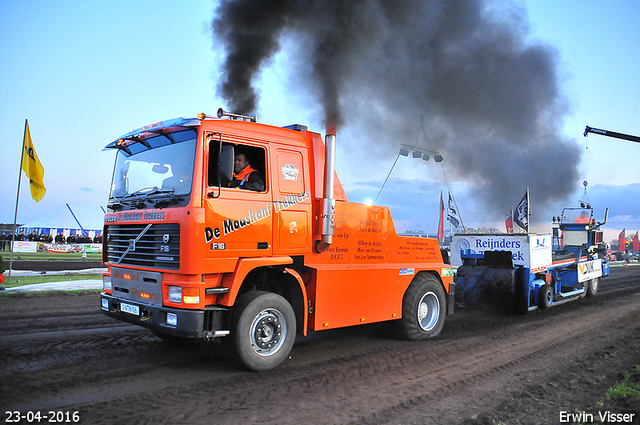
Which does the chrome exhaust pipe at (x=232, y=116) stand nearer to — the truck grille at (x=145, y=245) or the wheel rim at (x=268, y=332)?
the truck grille at (x=145, y=245)

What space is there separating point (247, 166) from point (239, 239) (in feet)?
3.18

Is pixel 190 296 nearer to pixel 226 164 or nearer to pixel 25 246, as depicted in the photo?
pixel 226 164

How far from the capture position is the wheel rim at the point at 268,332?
5.05 metres

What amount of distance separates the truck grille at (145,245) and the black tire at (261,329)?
0.92 metres

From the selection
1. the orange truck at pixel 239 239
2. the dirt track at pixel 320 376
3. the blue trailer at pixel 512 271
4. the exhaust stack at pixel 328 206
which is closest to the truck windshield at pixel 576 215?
the blue trailer at pixel 512 271

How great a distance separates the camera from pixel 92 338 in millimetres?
6441

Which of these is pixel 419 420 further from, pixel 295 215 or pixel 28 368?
pixel 28 368

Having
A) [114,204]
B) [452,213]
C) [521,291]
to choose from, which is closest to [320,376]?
[114,204]

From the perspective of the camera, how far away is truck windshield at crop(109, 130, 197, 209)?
499 cm

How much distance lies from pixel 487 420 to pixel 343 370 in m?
1.93

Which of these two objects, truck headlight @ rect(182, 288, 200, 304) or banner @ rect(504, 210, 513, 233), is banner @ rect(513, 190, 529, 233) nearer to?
banner @ rect(504, 210, 513, 233)

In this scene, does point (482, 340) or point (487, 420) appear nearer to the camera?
point (487, 420)

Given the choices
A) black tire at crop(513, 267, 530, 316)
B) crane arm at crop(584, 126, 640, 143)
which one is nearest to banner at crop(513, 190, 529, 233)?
black tire at crop(513, 267, 530, 316)

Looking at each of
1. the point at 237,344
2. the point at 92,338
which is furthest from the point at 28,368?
the point at 237,344
